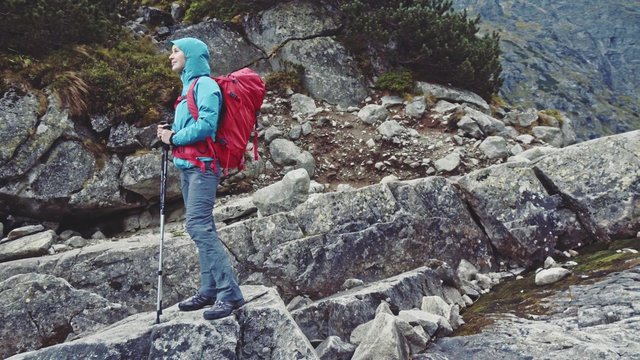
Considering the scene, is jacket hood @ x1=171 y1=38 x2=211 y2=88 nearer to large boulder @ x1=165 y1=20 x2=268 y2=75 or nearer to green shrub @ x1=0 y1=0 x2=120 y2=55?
green shrub @ x1=0 y1=0 x2=120 y2=55

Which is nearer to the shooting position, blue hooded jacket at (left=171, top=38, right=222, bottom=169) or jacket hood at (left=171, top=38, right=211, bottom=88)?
blue hooded jacket at (left=171, top=38, right=222, bottom=169)

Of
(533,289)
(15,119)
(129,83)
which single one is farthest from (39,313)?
(533,289)

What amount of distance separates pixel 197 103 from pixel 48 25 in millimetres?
12444

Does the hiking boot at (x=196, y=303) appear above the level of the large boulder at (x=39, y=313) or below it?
above

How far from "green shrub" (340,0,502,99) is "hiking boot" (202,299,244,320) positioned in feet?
51.3

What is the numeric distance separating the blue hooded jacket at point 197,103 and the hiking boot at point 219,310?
1797 mm

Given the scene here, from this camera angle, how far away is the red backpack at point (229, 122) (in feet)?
19.5

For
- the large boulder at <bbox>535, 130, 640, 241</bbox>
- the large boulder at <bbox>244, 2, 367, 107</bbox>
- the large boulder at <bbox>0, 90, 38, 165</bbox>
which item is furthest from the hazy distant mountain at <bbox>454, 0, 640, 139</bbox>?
Result: the large boulder at <bbox>0, 90, 38, 165</bbox>

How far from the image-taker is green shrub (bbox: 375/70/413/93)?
61.2 ft

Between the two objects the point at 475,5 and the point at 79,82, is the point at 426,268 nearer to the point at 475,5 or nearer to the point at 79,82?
the point at 79,82

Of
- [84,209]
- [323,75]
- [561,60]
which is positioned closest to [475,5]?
[561,60]

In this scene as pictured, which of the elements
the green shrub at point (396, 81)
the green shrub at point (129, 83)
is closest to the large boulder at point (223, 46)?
the green shrub at point (129, 83)

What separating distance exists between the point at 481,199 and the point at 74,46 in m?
14.0

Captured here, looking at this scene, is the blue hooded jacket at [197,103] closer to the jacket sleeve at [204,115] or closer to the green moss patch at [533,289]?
the jacket sleeve at [204,115]
